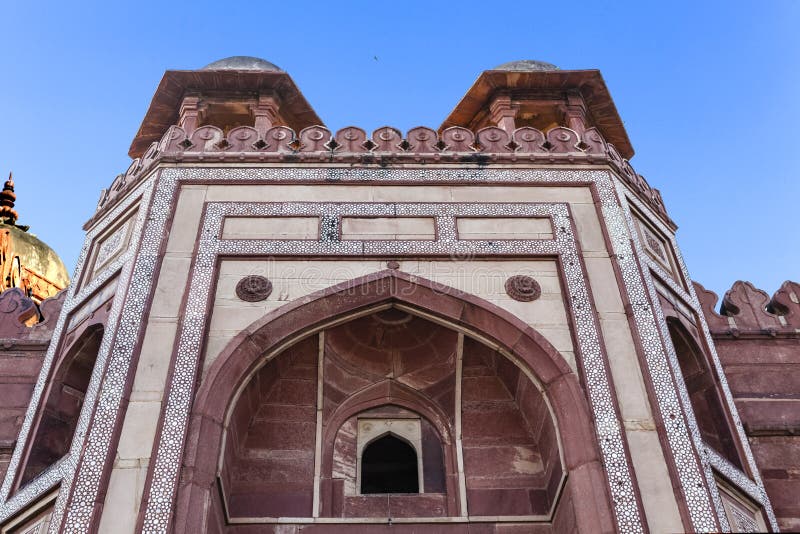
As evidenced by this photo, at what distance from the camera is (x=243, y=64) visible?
10.3 metres

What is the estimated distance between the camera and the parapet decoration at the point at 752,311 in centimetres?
916

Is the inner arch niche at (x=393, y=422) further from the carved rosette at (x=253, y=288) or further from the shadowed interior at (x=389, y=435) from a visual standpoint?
the carved rosette at (x=253, y=288)

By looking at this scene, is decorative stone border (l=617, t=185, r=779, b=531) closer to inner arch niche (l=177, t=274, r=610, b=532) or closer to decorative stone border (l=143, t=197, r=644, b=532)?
decorative stone border (l=143, t=197, r=644, b=532)

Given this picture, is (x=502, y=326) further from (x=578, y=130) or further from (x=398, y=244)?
(x=578, y=130)

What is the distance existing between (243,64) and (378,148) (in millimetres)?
2231

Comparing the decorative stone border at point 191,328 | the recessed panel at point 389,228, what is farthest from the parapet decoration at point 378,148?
the recessed panel at point 389,228

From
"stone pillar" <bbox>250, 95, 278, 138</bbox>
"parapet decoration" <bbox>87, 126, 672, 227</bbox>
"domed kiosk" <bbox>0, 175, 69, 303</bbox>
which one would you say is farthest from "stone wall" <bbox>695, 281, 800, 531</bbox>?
"domed kiosk" <bbox>0, 175, 69, 303</bbox>

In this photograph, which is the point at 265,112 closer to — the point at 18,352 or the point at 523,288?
the point at 18,352

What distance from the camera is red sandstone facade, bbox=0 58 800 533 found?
6.65 meters

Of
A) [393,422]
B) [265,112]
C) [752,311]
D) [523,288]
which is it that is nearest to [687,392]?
[523,288]

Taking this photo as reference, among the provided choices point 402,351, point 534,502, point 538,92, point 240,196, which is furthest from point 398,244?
point 538,92

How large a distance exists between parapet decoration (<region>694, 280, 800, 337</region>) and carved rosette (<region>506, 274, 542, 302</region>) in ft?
7.78

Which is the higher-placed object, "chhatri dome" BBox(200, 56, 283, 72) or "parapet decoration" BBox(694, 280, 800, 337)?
"chhatri dome" BBox(200, 56, 283, 72)

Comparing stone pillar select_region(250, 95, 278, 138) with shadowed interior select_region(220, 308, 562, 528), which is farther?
stone pillar select_region(250, 95, 278, 138)
